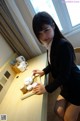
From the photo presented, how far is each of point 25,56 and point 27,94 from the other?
2.86 ft

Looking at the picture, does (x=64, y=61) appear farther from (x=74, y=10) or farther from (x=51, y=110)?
(x=74, y=10)

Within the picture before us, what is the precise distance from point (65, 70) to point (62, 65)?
0.13 ft

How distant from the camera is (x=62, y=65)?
1.22 meters

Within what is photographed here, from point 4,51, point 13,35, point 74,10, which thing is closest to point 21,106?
point 4,51

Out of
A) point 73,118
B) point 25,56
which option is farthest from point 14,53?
point 73,118

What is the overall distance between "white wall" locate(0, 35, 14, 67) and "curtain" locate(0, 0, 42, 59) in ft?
0.16

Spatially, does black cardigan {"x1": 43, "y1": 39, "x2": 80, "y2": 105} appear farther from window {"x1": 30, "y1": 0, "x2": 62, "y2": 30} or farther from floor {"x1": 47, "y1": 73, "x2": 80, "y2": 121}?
window {"x1": 30, "y1": 0, "x2": 62, "y2": 30}

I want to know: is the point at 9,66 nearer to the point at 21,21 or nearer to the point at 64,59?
the point at 21,21

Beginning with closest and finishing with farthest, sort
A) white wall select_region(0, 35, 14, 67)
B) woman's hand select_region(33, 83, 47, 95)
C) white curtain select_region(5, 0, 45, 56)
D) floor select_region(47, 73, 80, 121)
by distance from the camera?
woman's hand select_region(33, 83, 47, 95)
floor select_region(47, 73, 80, 121)
white wall select_region(0, 35, 14, 67)
white curtain select_region(5, 0, 45, 56)

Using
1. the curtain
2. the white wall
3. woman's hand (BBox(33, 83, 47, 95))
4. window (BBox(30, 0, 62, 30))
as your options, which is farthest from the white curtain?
woman's hand (BBox(33, 83, 47, 95))

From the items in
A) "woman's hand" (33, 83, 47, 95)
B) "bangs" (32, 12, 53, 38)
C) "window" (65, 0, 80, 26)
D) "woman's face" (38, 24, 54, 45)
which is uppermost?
"bangs" (32, 12, 53, 38)

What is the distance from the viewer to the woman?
1.22 meters

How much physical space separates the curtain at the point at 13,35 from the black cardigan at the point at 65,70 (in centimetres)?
83

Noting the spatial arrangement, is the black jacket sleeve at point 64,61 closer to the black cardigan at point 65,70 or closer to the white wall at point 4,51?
the black cardigan at point 65,70
